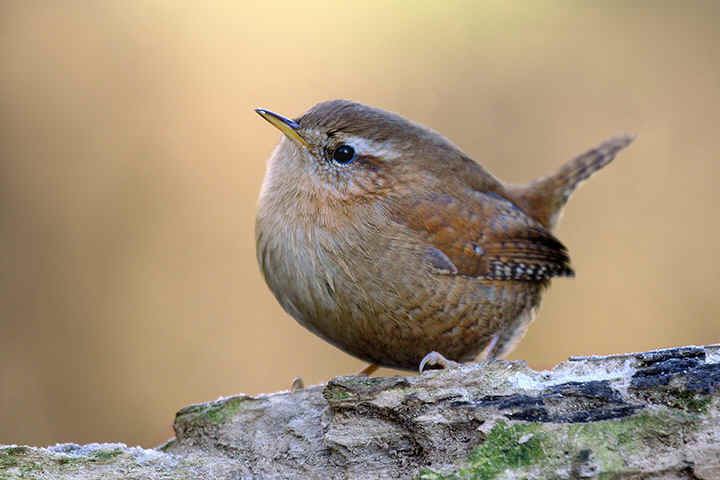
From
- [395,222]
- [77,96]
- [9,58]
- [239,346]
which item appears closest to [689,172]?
[239,346]

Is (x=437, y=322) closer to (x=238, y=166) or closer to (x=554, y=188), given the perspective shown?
(x=554, y=188)

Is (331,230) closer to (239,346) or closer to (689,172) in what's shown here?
(239,346)

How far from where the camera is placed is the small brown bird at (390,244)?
354 centimetres

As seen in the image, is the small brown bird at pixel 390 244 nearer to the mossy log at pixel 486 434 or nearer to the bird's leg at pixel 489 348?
the bird's leg at pixel 489 348

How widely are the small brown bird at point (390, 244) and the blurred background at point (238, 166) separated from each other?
2.77 m

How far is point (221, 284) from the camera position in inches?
268

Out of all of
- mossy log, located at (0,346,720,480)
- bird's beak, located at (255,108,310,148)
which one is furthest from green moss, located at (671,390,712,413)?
bird's beak, located at (255,108,310,148)

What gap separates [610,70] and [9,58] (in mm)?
4613

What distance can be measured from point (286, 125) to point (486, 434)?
1.56 m

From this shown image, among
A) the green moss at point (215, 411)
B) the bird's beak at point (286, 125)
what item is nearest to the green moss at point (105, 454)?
the green moss at point (215, 411)

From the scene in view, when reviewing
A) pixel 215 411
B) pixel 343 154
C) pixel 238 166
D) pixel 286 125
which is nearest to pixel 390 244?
pixel 343 154

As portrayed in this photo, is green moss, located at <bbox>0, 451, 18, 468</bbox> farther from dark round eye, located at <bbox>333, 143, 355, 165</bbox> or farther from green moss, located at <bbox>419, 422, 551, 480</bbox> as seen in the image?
dark round eye, located at <bbox>333, 143, 355, 165</bbox>

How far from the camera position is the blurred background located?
650 cm

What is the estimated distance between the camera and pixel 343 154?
3.79 meters
